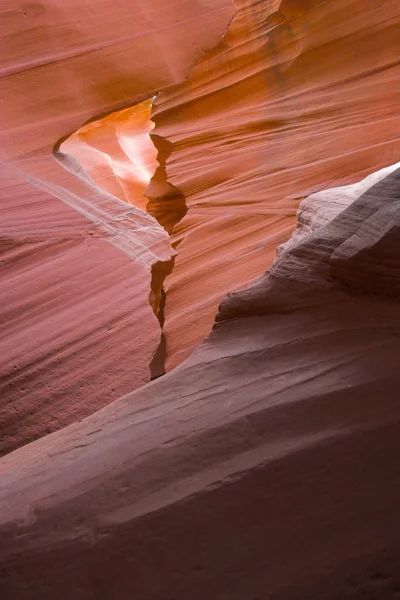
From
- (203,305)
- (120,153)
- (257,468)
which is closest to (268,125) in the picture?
(203,305)

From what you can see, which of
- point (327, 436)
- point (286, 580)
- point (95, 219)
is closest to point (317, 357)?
point (327, 436)

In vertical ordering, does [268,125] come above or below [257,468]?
above

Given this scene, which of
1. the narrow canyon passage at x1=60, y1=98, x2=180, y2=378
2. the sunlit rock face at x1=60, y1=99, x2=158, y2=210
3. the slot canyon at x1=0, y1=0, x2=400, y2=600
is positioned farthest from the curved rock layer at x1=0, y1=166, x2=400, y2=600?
the sunlit rock face at x1=60, y1=99, x2=158, y2=210

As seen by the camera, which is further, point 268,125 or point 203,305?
point 268,125

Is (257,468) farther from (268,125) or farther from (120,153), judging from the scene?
(120,153)

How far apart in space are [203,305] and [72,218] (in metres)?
1.08

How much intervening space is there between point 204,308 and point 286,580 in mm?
2842

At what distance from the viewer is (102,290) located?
403 centimetres

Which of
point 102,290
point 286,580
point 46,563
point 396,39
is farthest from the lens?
point 396,39

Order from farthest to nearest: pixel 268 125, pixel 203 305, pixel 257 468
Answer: pixel 268 125, pixel 203 305, pixel 257 468

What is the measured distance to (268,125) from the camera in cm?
493

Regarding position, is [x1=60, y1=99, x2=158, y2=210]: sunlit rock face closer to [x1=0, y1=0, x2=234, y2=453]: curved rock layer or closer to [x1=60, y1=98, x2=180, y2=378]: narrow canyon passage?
[x1=60, y1=98, x2=180, y2=378]: narrow canyon passage

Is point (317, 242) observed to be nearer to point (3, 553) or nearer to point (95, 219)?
point (3, 553)

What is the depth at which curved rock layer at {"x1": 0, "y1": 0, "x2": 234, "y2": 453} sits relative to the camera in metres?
3.69
